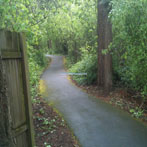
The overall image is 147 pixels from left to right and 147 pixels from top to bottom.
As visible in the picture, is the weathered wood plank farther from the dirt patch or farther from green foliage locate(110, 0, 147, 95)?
green foliage locate(110, 0, 147, 95)

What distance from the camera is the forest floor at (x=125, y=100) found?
484 cm

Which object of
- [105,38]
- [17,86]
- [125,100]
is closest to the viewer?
[17,86]

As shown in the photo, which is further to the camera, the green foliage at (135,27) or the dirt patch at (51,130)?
the green foliage at (135,27)

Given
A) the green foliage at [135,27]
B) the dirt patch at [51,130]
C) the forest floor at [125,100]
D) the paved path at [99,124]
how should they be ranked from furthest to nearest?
the forest floor at [125,100]
the green foliage at [135,27]
the paved path at [99,124]
the dirt patch at [51,130]

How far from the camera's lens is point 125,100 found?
596 cm

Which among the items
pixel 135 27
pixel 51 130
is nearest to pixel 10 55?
pixel 51 130

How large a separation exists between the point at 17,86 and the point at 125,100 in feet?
16.1

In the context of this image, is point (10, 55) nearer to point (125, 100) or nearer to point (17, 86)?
point (17, 86)

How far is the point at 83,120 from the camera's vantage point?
14.6 feet

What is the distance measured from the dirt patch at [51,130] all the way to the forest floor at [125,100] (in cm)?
238

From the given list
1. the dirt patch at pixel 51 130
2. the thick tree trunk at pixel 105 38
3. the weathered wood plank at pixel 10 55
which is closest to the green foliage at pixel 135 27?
the thick tree trunk at pixel 105 38

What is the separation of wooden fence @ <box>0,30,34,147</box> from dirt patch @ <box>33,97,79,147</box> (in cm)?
94

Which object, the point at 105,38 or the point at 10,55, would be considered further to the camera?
the point at 105,38

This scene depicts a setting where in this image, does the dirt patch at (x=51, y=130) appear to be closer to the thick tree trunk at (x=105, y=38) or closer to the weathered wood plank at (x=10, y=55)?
the weathered wood plank at (x=10, y=55)
